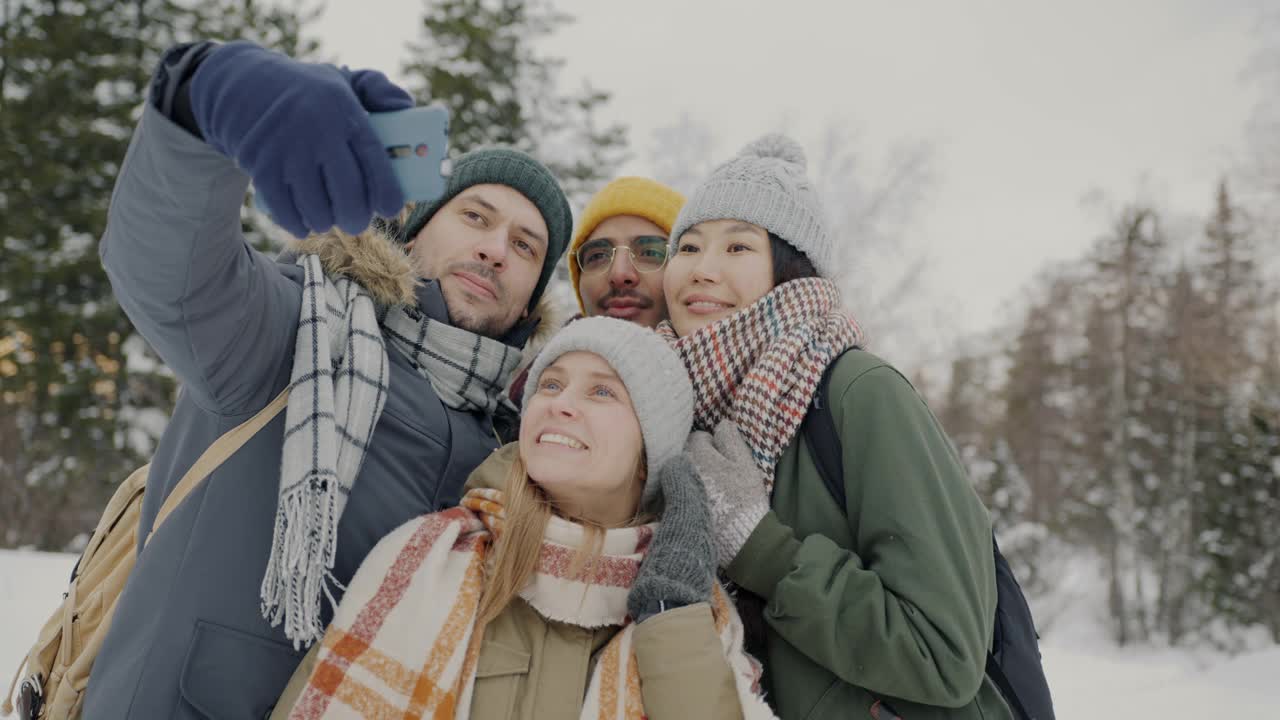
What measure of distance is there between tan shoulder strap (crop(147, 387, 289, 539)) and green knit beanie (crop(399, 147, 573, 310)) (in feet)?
3.84

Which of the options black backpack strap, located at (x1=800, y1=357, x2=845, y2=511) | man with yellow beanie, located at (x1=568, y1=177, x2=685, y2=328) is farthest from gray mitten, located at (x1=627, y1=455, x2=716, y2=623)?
man with yellow beanie, located at (x1=568, y1=177, x2=685, y2=328)

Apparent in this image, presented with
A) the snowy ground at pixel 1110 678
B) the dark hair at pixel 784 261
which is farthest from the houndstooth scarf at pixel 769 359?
the snowy ground at pixel 1110 678

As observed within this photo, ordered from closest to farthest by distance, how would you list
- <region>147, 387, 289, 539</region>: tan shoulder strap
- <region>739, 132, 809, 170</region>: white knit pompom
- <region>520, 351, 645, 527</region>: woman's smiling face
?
<region>147, 387, 289, 539</region>: tan shoulder strap, <region>520, 351, 645, 527</region>: woman's smiling face, <region>739, 132, 809, 170</region>: white knit pompom

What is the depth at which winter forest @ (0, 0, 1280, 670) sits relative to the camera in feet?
40.5

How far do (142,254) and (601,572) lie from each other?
3.96 ft

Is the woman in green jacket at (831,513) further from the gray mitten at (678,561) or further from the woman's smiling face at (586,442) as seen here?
the woman's smiling face at (586,442)

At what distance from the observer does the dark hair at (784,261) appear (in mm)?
2484

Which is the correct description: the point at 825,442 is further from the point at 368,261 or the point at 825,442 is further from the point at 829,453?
the point at 368,261

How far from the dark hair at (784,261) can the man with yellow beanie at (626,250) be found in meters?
0.96

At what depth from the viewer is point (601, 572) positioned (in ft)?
6.28

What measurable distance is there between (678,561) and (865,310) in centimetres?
1547

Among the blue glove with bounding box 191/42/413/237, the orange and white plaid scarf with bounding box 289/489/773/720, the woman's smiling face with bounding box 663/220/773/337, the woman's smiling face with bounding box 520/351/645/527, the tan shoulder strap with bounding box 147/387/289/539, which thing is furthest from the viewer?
the woman's smiling face with bounding box 663/220/773/337

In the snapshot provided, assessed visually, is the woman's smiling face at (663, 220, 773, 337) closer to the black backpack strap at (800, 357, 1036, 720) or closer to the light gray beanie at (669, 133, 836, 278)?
the light gray beanie at (669, 133, 836, 278)

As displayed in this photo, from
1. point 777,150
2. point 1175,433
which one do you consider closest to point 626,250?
point 777,150
